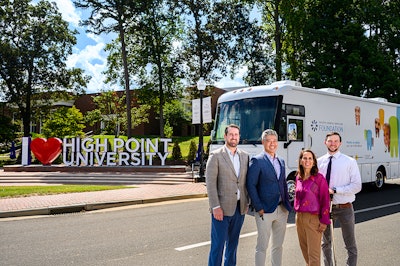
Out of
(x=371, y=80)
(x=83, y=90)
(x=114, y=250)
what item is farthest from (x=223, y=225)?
(x=83, y=90)

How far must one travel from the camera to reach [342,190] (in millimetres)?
4613

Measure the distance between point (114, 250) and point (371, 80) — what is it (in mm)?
23724

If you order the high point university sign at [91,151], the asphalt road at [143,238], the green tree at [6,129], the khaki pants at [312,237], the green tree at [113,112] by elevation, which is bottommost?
the asphalt road at [143,238]

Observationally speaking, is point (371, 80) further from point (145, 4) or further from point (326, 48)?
point (145, 4)

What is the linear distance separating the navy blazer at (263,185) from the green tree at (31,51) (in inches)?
1223

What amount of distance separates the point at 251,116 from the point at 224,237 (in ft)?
22.5

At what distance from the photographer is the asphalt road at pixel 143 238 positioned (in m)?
5.75

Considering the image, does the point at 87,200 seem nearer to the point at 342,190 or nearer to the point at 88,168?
the point at 342,190

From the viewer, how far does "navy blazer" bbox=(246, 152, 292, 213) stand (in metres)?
4.37

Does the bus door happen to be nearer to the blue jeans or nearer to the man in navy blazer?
the man in navy blazer

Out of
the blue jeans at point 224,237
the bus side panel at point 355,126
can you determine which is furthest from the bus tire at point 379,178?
the blue jeans at point 224,237

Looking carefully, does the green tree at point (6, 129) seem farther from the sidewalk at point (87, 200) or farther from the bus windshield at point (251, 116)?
the bus windshield at point (251, 116)

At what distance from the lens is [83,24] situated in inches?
1068

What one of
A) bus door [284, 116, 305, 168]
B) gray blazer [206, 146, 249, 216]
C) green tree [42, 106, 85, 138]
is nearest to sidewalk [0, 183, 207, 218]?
bus door [284, 116, 305, 168]
